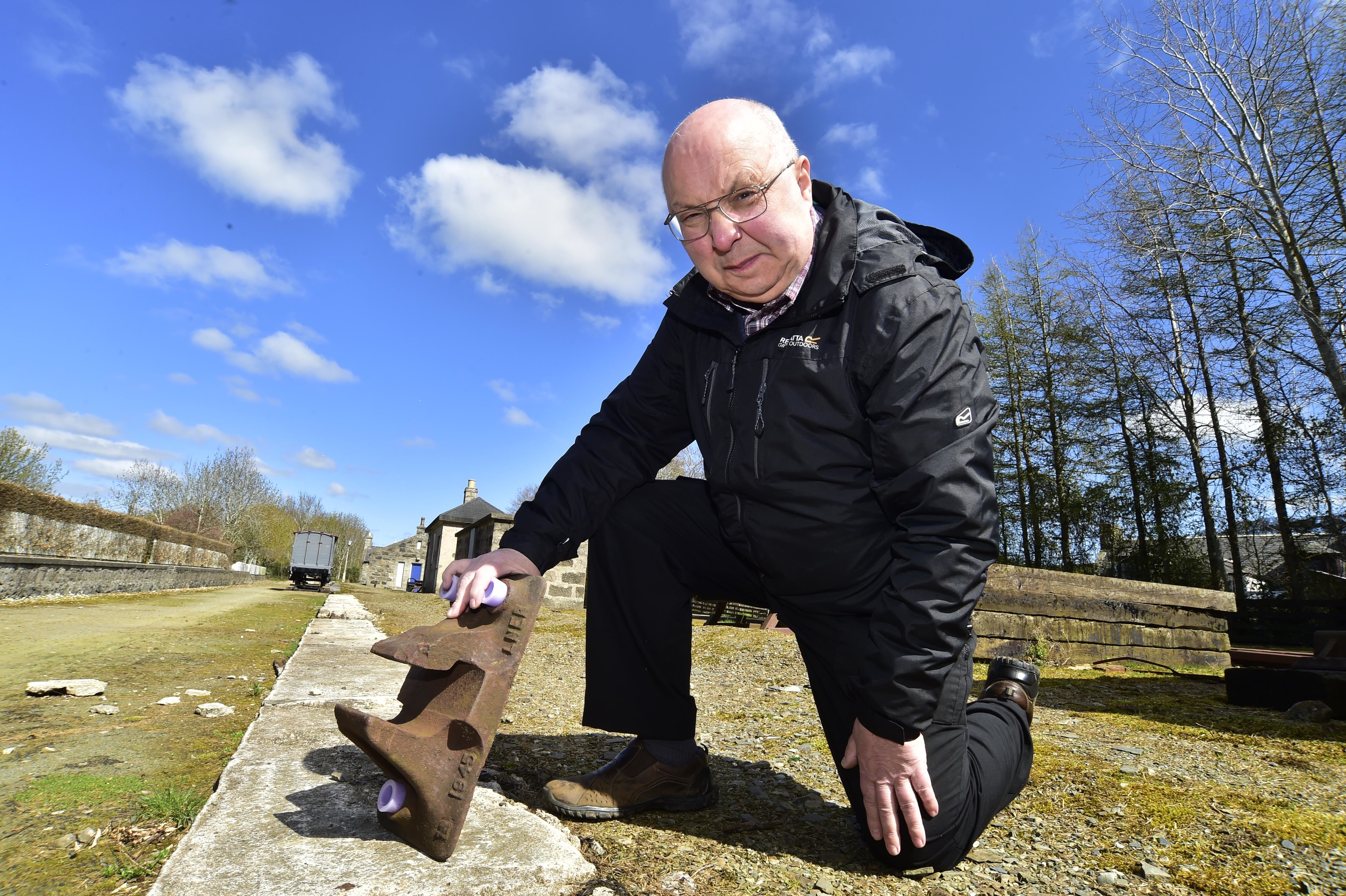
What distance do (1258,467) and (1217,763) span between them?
60.4 ft

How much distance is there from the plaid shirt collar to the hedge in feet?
47.4

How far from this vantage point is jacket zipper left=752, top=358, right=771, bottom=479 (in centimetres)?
167

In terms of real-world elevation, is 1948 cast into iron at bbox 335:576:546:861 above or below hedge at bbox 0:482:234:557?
below

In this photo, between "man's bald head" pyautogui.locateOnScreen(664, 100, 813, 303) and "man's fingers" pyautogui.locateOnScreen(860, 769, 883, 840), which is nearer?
"man's fingers" pyautogui.locateOnScreen(860, 769, 883, 840)

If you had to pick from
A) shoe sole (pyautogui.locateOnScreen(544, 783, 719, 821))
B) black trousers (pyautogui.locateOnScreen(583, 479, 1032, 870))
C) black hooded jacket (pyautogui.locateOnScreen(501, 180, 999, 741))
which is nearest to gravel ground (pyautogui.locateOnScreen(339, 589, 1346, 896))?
shoe sole (pyautogui.locateOnScreen(544, 783, 719, 821))

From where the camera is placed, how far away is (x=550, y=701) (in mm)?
3266

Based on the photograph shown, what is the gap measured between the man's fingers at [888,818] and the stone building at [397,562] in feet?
168

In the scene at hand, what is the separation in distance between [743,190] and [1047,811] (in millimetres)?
1835

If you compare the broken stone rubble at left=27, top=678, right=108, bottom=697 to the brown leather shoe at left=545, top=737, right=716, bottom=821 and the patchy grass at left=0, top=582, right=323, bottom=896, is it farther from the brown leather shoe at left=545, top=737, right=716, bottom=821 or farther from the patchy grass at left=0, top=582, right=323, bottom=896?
the brown leather shoe at left=545, top=737, right=716, bottom=821

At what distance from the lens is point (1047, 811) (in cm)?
180

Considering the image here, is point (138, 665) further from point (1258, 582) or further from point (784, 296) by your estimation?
point (1258, 582)

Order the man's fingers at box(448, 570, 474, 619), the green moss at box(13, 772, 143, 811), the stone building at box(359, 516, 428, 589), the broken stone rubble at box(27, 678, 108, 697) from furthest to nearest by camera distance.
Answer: the stone building at box(359, 516, 428, 589)
the broken stone rubble at box(27, 678, 108, 697)
the green moss at box(13, 772, 143, 811)
the man's fingers at box(448, 570, 474, 619)

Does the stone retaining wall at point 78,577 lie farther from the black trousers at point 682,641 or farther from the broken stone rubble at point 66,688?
the black trousers at point 682,641

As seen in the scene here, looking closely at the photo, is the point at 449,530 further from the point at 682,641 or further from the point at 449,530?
the point at 682,641
